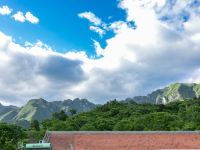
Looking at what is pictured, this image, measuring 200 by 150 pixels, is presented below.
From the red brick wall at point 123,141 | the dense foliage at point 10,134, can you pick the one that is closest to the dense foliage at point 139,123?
the dense foliage at point 10,134

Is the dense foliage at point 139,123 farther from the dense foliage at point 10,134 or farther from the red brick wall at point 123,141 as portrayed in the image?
the red brick wall at point 123,141

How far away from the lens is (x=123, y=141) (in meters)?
45.5

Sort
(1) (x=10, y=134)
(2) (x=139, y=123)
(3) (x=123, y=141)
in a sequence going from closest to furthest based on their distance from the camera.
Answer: (3) (x=123, y=141) → (1) (x=10, y=134) → (2) (x=139, y=123)

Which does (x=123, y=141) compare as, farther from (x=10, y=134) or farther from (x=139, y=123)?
(x=10, y=134)

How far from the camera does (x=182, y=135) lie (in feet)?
153

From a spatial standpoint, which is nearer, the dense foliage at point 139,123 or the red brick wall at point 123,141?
the red brick wall at point 123,141

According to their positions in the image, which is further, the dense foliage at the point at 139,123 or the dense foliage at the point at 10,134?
the dense foliage at the point at 10,134

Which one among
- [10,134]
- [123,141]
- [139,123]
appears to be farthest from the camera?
[139,123]

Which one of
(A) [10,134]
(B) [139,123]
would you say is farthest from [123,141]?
(A) [10,134]

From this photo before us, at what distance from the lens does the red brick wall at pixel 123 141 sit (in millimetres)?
44688

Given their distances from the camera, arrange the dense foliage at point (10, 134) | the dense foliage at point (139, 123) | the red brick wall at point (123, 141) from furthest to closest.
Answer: the dense foliage at point (10, 134) → the dense foliage at point (139, 123) → the red brick wall at point (123, 141)

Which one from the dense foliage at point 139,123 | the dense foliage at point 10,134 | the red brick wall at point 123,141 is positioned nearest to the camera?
the red brick wall at point 123,141

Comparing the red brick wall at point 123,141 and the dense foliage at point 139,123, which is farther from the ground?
the dense foliage at point 139,123

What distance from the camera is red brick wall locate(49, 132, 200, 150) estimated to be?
147 ft
